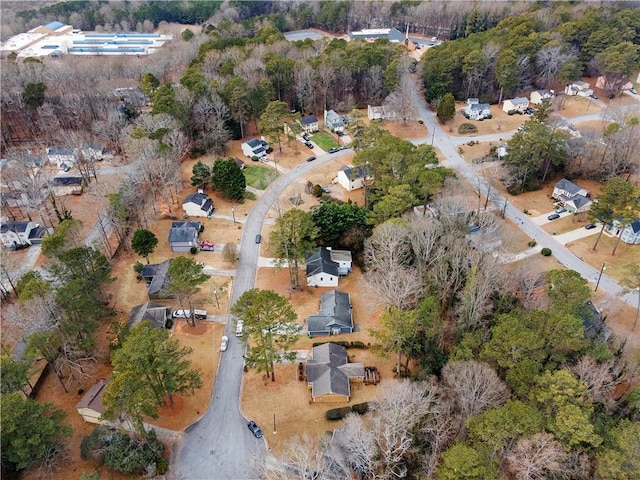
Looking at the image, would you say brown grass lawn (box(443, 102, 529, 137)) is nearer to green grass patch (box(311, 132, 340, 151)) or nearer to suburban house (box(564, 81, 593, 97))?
suburban house (box(564, 81, 593, 97))

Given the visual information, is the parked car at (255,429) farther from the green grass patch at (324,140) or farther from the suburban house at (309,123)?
the suburban house at (309,123)

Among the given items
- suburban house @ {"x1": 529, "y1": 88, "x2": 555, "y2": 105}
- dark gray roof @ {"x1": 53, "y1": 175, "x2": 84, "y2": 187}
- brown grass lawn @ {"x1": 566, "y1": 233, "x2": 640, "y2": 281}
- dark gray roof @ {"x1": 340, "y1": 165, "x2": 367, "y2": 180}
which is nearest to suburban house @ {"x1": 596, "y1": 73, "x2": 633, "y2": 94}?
suburban house @ {"x1": 529, "y1": 88, "x2": 555, "y2": 105}

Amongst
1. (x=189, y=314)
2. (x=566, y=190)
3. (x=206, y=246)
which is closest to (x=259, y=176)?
(x=206, y=246)

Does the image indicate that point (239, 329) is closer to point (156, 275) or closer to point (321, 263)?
point (321, 263)

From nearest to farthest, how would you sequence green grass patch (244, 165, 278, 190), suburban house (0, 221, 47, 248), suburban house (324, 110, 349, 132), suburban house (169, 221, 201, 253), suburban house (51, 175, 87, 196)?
suburban house (169, 221, 201, 253) < suburban house (0, 221, 47, 248) < suburban house (51, 175, 87, 196) < green grass patch (244, 165, 278, 190) < suburban house (324, 110, 349, 132)

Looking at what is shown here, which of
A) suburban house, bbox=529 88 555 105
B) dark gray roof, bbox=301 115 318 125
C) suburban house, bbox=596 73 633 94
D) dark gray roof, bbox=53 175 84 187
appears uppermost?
suburban house, bbox=596 73 633 94

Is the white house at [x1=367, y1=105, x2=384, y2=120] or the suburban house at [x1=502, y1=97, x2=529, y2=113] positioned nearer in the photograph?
the white house at [x1=367, y1=105, x2=384, y2=120]

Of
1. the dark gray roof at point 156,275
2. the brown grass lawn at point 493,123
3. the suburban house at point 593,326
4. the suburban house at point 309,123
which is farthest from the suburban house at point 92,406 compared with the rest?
the brown grass lawn at point 493,123
